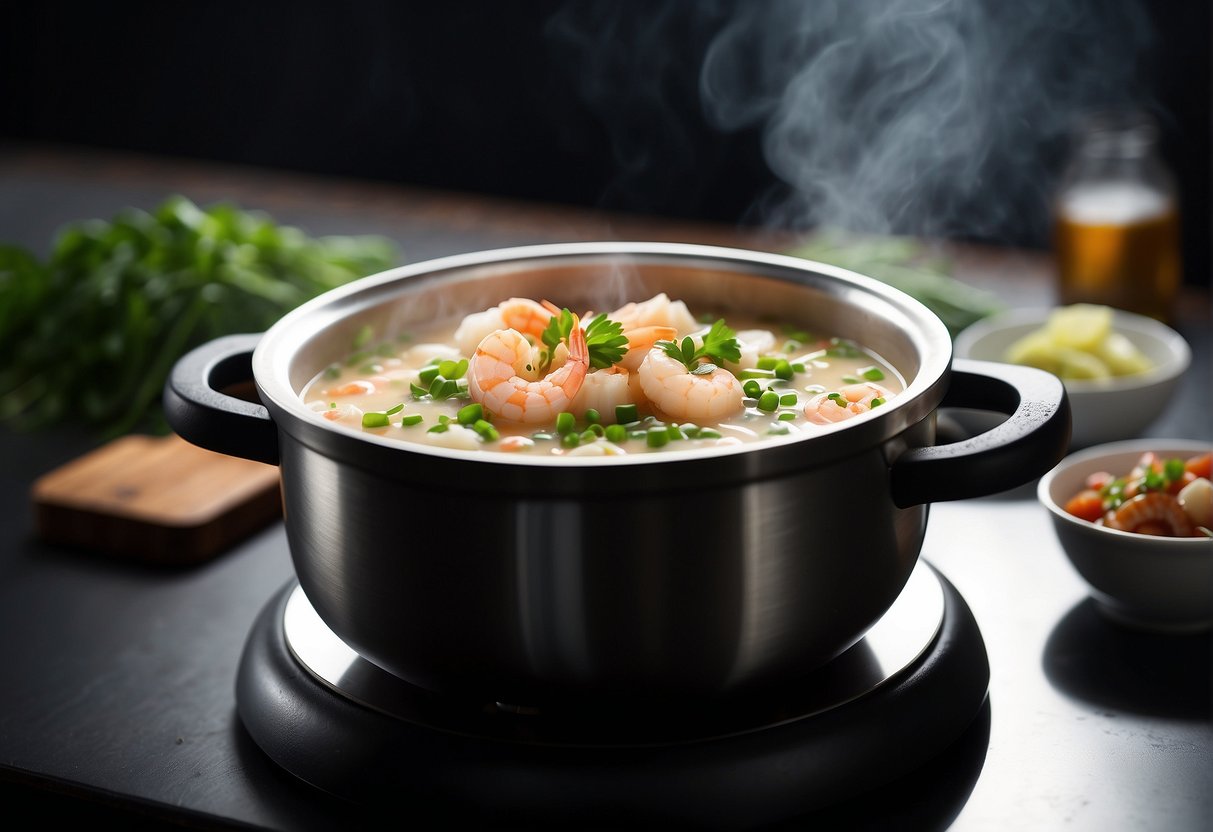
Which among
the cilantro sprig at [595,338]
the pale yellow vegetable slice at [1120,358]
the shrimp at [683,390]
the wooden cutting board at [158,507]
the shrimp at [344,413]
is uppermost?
the cilantro sprig at [595,338]

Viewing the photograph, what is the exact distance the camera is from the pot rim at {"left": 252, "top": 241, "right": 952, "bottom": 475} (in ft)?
3.52

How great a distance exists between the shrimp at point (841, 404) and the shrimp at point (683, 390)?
3.4 inches

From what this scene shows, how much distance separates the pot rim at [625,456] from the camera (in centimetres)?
107

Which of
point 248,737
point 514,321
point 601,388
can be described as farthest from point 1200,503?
point 248,737

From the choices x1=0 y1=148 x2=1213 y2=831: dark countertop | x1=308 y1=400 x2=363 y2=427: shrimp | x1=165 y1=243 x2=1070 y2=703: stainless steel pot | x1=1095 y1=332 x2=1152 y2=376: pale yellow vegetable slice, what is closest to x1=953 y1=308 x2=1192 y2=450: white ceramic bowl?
x1=1095 y1=332 x2=1152 y2=376: pale yellow vegetable slice

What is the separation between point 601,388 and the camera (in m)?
1.39

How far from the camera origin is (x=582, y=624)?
44.0 inches

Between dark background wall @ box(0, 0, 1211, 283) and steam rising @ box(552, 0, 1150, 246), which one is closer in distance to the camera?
steam rising @ box(552, 0, 1150, 246)

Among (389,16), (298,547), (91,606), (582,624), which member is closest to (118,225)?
(91,606)

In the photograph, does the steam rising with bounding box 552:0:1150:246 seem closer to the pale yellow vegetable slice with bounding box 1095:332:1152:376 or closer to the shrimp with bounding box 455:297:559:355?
the pale yellow vegetable slice with bounding box 1095:332:1152:376

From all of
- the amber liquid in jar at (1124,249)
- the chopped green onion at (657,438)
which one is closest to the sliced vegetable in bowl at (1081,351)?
the amber liquid in jar at (1124,249)

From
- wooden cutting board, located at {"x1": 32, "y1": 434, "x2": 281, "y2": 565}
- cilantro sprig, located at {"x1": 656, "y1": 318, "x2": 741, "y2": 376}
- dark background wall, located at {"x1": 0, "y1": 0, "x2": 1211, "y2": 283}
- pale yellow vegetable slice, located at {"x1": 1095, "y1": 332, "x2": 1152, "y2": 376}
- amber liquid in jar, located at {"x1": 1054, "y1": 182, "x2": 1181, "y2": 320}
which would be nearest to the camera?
cilantro sprig, located at {"x1": 656, "y1": 318, "x2": 741, "y2": 376}

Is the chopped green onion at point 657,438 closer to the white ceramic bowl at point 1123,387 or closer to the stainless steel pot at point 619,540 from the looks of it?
the stainless steel pot at point 619,540

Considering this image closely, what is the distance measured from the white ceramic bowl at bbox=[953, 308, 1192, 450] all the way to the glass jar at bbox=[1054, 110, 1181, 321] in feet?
1.05
